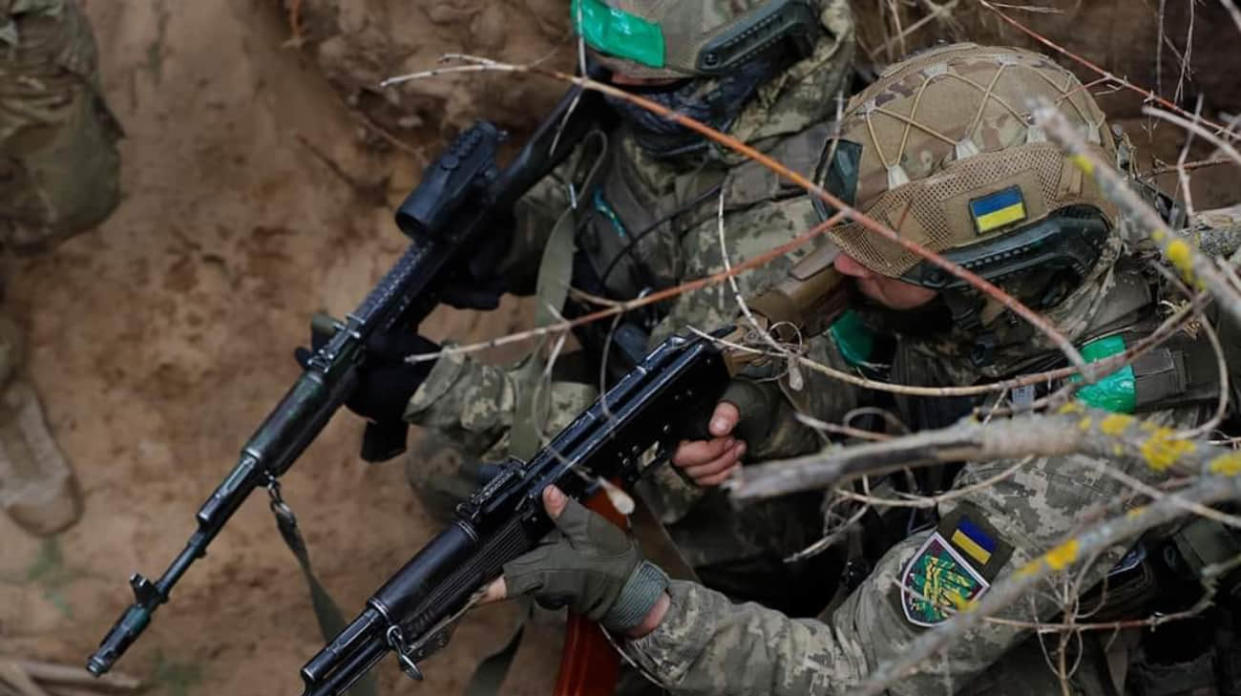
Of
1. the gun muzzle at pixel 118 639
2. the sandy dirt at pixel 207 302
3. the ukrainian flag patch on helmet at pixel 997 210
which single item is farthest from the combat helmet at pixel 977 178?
the sandy dirt at pixel 207 302

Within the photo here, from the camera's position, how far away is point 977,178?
2.71 meters

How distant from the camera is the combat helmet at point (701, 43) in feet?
11.5

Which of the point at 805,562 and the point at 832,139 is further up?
the point at 832,139

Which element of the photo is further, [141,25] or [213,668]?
[141,25]

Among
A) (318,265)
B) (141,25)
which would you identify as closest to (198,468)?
(318,265)

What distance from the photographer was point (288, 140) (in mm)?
5016

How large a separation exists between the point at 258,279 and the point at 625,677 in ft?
6.64

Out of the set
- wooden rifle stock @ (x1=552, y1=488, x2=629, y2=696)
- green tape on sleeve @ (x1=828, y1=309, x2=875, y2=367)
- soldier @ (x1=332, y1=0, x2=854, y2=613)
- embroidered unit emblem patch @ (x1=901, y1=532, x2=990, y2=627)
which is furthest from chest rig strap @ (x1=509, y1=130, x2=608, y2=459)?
embroidered unit emblem patch @ (x1=901, y1=532, x2=990, y2=627)

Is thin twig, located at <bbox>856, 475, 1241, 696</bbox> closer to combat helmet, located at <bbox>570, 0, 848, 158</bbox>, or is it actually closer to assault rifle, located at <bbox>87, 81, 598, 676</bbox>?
combat helmet, located at <bbox>570, 0, 848, 158</bbox>

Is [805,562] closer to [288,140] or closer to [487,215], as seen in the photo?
[487,215]

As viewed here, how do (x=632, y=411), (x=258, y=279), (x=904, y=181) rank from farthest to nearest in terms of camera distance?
(x=258, y=279) < (x=632, y=411) < (x=904, y=181)

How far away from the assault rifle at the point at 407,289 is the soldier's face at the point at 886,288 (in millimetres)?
945

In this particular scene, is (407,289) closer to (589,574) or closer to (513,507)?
(513,507)

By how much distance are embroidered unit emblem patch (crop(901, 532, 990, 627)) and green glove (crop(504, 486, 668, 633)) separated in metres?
0.52
